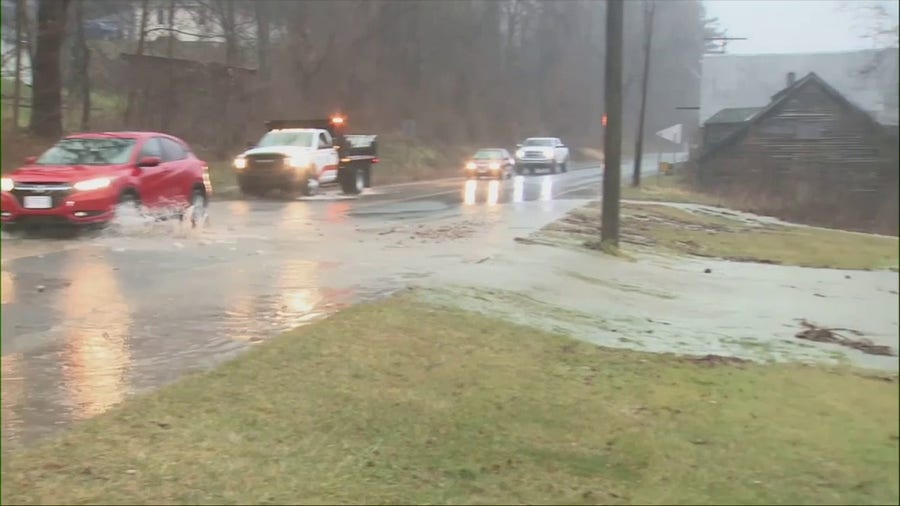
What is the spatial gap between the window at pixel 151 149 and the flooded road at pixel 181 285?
0.90m

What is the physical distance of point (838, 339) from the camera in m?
3.70

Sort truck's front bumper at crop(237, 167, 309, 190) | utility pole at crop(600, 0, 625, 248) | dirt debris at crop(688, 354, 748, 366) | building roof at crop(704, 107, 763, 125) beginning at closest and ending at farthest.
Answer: building roof at crop(704, 107, 763, 125) < dirt debris at crop(688, 354, 748, 366) < utility pole at crop(600, 0, 625, 248) < truck's front bumper at crop(237, 167, 309, 190)

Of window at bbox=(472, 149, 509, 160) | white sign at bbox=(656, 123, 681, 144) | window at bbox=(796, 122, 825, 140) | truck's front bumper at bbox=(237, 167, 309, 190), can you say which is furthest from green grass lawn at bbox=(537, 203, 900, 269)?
truck's front bumper at bbox=(237, 167, 309, 190)

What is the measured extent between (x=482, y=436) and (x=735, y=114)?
203cm

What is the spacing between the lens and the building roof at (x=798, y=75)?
121 inches

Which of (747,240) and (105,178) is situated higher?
(105,178)

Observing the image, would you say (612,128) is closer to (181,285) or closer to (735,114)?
(735,114)

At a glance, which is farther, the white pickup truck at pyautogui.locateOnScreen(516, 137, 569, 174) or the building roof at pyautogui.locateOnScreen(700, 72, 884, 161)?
the white pickup truck at pyautogui.locateOnScreen(516, 137, 569, 174)

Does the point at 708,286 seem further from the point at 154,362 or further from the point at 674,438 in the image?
the point at 154,362

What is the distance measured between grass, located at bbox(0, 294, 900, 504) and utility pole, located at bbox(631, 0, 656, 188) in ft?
6.67

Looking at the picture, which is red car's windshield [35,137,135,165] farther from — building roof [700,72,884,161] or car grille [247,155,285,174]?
building roof [700,72,884,161]

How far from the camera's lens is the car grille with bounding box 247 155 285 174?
8.38m

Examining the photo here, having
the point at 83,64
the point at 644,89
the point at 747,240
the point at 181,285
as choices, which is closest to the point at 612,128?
the point at 644,89

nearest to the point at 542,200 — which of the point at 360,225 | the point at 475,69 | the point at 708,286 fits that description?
the point at 360,225
